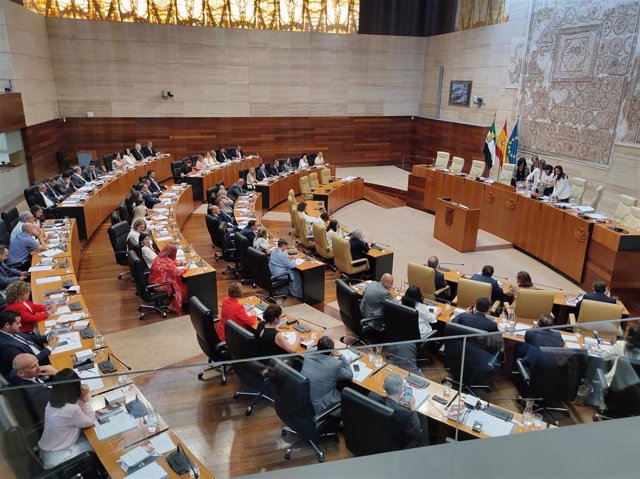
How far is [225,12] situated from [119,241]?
1178 cm

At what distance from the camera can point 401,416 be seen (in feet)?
12.2

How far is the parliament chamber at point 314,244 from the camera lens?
12.4 ft

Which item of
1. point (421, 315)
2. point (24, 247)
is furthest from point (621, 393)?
point (24, 247)

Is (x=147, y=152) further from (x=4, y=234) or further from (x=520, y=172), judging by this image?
(x=520, y=172)

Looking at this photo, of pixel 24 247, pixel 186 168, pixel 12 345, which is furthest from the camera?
pixel 186 168

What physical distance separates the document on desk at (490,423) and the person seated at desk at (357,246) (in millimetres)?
4473

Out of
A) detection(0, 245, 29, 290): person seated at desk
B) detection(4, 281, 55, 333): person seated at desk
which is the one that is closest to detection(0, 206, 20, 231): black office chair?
detection(0, 245, 29, 290): person seated at desk

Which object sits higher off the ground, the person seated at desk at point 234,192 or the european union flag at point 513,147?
the european union flag at point 513,147

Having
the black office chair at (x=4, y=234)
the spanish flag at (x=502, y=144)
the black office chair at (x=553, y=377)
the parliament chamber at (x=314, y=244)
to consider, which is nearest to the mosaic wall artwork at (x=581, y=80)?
the parliament chamber at (x=314, y=244)

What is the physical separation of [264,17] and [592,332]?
16393 mm

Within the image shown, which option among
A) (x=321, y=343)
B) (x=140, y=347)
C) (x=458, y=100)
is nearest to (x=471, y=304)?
(x=321, y=343)

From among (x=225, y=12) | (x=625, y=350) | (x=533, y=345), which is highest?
(x=225, y=12)

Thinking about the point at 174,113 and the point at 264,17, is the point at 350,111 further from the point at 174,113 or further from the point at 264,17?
the point at 174,113

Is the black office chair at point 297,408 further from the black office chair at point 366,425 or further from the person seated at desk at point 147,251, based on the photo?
the person seated at desk at point 147,251
